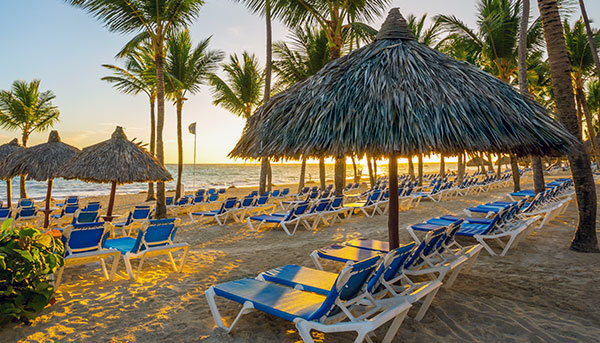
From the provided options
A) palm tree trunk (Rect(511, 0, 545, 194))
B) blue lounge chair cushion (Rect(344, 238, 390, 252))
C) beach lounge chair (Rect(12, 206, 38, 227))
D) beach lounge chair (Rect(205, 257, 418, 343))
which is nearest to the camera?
beach lounge chair (Rect(205, 257, 418, 343))

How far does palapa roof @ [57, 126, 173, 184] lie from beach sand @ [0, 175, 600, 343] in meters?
3.96

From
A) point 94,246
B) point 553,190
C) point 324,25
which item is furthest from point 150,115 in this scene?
point 553,190

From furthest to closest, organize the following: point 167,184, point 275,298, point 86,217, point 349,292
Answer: point 167,184 → point 86,217 → point 275,298 → point 349,292

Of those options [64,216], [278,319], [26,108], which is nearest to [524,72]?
[278,319]

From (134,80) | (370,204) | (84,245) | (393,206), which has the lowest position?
(370,204)

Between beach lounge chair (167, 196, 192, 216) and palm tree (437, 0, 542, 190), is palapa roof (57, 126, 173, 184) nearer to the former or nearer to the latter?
beach lounge chair (167, 196, 192, 216)

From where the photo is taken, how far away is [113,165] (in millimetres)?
8406

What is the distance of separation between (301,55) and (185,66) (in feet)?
19.7

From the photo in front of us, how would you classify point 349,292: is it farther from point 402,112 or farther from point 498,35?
point 498,35

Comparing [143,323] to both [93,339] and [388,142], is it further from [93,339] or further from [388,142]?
[388,142]

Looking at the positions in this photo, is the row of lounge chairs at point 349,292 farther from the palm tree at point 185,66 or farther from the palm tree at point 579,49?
the palm tree at point 579,49

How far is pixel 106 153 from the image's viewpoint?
28.2 feet

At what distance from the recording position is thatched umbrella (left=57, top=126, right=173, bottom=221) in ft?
27.2

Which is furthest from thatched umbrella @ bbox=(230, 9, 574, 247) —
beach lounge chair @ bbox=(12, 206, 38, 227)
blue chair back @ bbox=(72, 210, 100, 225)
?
beach lounge chair @ bbox=(12, 206, 38, 227)
